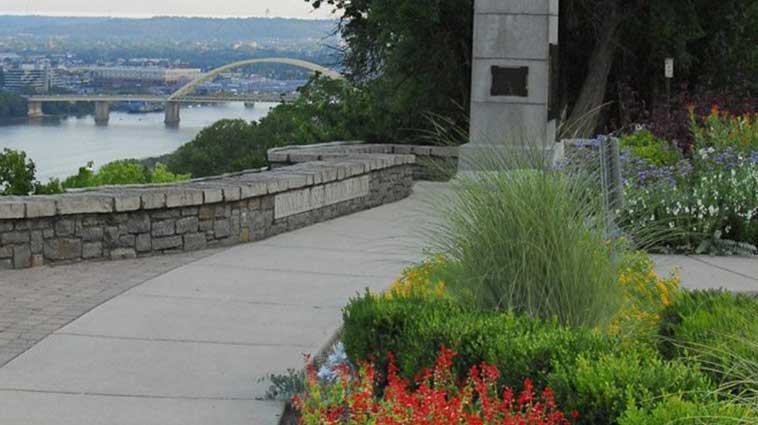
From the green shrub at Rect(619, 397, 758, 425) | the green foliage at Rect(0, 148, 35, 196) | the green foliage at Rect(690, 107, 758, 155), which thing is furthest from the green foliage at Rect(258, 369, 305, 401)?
the green foliage at Rect(690, 107, 758, 155)

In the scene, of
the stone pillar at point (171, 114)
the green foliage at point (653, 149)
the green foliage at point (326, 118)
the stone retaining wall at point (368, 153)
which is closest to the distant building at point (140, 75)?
the stone pillar at point (171, 114)

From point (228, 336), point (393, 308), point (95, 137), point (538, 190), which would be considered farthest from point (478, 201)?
point (95, 137)

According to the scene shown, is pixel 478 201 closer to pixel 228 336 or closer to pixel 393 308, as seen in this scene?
pixel 393 308

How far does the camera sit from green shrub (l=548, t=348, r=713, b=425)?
4969 mm

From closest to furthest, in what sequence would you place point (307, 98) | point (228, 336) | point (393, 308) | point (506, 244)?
point (393, 308), point (506, 244), point (228, 336), point (307, 98)

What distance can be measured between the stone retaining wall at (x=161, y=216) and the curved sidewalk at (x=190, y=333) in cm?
25

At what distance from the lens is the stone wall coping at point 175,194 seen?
424 inches

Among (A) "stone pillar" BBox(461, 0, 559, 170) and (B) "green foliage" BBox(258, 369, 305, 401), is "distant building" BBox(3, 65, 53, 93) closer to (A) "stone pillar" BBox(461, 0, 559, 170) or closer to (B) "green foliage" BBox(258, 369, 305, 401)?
(A) "stone pillar" BBox(461, 0, 559, 170)

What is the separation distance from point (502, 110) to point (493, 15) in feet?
3.90

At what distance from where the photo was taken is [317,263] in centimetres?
1149

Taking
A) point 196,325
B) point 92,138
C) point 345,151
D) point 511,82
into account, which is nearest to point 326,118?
point 345,151

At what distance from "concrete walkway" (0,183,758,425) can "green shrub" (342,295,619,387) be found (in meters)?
0.65

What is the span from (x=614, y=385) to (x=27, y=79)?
2447 inches

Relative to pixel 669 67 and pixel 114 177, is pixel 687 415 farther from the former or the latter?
pixel 669 67
